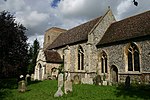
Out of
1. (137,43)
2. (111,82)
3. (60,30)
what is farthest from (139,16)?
(60,30)

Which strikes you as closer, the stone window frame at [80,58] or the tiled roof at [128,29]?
the tiled roof at [128,29]

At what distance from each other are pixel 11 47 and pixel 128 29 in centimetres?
1403

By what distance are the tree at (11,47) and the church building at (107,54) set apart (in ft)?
27.4

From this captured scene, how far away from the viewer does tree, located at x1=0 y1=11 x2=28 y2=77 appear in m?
18.5

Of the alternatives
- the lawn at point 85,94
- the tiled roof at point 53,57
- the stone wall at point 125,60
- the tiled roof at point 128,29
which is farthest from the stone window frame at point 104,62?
the tiled roof at point 53,57

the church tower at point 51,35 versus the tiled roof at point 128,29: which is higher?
the church tower at point 51,35

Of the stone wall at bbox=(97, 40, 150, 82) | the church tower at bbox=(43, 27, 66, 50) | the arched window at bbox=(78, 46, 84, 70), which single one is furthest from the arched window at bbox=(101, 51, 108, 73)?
the church tower at bbox=(43, 27, 66, 50)

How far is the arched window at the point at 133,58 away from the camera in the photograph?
21.6 meters

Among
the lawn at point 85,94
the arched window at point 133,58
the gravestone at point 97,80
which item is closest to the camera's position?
the lawn at point 85,94

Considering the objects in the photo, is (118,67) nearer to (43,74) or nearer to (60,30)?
(43,74)

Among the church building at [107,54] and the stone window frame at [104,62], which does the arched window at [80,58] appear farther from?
the stone window frame at [104,62]

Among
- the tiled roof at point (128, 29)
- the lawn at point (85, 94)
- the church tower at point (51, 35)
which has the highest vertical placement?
the church tower at point (51, 35)

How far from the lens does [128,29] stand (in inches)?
952

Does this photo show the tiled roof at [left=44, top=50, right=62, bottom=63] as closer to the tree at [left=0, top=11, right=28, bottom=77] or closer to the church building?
the church building
